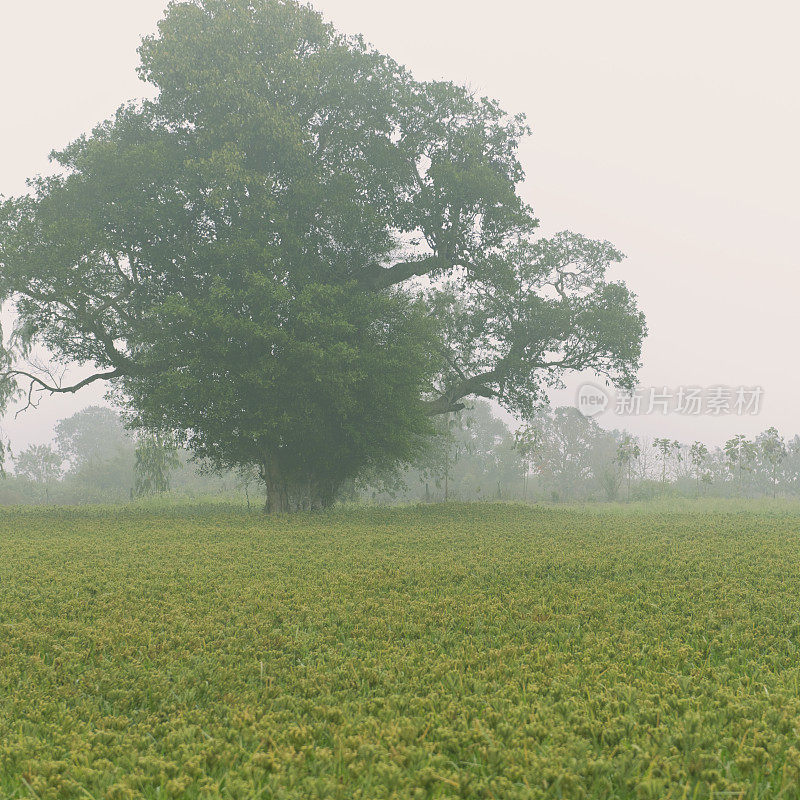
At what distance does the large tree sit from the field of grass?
825 cm

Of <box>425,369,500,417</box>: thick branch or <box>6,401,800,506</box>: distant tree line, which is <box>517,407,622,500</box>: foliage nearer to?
<box>6,401,800,506</box>: distant tree line

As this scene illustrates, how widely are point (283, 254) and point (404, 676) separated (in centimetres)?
1443

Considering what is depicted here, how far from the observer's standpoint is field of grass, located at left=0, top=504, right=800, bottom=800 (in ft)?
9.36

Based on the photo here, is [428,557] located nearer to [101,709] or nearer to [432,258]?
[101,709]

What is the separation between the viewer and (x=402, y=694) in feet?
12.7

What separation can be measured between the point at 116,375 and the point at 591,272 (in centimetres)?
1560

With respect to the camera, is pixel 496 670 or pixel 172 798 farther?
pixel 496 670

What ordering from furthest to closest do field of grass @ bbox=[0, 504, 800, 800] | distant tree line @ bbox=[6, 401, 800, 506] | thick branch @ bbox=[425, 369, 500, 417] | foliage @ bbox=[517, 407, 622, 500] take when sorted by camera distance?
foliage @ bbox=[517, 407, 622, 500]
distant tree line @ bbox=[6, 401, 800, 506]
thick branch @ bbox=[425, 369, 500, 417]
field of grass @ bbox=[0, 504, 800, 800]

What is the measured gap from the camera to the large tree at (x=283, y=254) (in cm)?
1603

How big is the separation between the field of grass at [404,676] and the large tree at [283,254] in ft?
27.1

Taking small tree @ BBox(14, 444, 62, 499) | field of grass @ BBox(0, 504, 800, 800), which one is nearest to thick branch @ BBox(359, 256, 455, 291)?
field of grass @ BBox(0, 504, 800, 800)

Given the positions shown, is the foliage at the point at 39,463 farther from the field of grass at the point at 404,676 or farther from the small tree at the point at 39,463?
the field of grass at the point at 404,676

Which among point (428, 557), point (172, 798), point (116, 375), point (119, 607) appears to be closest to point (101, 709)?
point (172, 798)

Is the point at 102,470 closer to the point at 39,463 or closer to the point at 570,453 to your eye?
the point at 39,463
